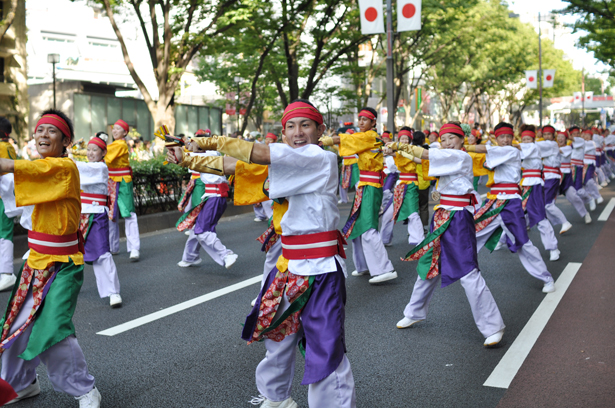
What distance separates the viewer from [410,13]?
14.8m

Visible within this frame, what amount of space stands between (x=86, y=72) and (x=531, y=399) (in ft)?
149

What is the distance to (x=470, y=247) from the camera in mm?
5070

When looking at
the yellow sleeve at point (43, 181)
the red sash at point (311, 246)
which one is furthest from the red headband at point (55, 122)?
the red sash at point (311, 246)

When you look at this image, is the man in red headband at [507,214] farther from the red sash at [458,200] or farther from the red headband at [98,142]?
the red headband at [98,142]

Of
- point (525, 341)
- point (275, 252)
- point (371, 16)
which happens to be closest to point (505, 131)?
point (525, 341)

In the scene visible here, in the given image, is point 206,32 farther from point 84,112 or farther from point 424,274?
point 84,112

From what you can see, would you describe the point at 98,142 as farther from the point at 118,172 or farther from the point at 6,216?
the point at 118,172

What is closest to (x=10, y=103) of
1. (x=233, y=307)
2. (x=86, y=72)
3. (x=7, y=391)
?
(x=86, y=72)

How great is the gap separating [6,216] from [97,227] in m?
1.41

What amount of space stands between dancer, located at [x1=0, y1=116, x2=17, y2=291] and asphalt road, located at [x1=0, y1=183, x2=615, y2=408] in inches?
9.5

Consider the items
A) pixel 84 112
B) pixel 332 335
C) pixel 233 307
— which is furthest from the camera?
pixel 84 112

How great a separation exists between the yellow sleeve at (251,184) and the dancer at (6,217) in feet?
13.8

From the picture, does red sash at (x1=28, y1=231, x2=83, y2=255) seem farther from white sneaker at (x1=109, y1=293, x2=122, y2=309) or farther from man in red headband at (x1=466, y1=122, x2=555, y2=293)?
man in red headband at (x1=466, y1=122, x2=555, y2=293)

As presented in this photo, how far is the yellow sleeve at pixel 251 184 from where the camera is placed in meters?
3.31
